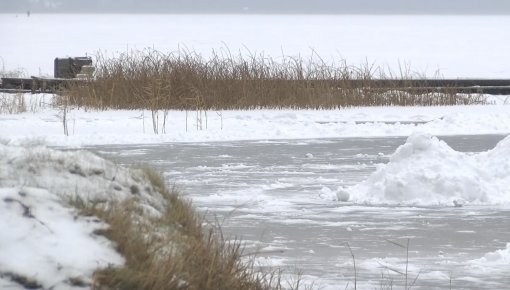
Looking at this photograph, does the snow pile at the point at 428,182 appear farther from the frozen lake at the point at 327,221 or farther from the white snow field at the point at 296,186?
the frozen lake at the point at 327,221

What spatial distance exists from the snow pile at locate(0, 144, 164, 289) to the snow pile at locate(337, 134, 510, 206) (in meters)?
5.26

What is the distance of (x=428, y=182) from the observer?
10273 mm

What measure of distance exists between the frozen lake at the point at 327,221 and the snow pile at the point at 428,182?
0.72ft

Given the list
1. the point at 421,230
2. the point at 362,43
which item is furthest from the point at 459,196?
the point at 362,43

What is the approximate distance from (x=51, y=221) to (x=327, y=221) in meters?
5.00

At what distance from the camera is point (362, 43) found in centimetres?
7319

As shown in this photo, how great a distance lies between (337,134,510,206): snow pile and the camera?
33.3 ft

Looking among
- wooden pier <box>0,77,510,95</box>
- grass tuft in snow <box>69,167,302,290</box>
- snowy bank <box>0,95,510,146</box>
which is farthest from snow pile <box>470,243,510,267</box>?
wooden pier <box>0,77,510,95</box>

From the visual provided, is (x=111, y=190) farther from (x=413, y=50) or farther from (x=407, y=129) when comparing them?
(x=413, y=50)

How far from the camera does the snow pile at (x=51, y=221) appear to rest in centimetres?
437

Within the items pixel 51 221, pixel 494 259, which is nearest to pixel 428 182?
pixel 494 259

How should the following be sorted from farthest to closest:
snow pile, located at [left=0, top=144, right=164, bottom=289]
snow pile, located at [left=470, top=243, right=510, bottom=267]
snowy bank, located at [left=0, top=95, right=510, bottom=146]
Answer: snowy bank, located at [left=0, top=95, right=510, bottom=146] → snow pile, located at [left=470, top=243, right=510, bottom=267] → snow pile, located at [left=0, top=144, right=164, bottom=289]

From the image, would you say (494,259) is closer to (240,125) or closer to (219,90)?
(240,125)

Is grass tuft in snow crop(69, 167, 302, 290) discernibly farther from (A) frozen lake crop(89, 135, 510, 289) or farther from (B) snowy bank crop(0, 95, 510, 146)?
(B) snowy bank crop(0, 95, 510, 146)
